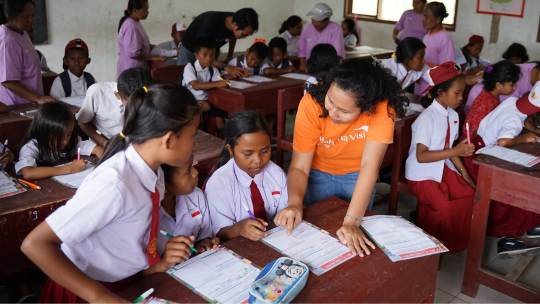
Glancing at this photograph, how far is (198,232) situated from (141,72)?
1.02 meters

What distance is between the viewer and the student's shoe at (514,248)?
7.85 ft

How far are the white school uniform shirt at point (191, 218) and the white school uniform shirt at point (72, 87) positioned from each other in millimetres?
2031

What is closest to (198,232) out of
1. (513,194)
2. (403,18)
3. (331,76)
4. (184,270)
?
(184,270)

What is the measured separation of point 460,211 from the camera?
92.0 inches

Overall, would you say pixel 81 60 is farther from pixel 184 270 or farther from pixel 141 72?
pixel 184 270

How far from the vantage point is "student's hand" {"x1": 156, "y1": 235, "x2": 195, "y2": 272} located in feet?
3.71

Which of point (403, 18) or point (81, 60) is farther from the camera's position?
point (403, 18)

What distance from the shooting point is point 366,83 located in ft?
4.72

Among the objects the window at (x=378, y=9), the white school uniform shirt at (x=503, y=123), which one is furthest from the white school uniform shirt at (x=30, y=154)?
the window at (x=378, y=9)

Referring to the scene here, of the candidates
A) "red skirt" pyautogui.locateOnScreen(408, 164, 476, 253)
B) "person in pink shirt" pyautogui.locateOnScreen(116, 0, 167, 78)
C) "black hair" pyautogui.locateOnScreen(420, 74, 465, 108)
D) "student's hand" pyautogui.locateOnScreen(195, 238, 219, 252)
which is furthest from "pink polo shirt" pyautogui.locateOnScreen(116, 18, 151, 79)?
"student's hand" pyautogui.locateOnScreen(195, 238, 219, 252)

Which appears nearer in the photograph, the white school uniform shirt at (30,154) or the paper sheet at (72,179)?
the paper sheet at (72,179)

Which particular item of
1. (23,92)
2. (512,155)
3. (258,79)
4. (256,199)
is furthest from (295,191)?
(258,79)

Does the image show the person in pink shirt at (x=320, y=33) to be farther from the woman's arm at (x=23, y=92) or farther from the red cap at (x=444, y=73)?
the woman's arm at (x=23, y=92)

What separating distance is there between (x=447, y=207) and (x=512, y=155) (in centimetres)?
41
